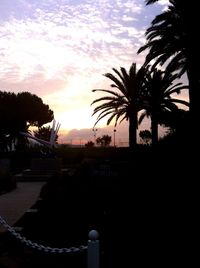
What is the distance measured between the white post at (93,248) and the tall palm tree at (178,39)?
15904 mm

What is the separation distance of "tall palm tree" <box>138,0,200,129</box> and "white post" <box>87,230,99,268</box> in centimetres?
1590

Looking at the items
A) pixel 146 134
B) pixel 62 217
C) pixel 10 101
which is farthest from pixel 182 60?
pixel 10 101

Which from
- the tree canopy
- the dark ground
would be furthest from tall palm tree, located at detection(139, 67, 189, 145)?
the tree canopy

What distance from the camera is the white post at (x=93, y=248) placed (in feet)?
17.7

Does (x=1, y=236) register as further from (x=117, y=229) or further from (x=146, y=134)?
(x=146, y=134)

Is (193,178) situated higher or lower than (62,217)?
higher

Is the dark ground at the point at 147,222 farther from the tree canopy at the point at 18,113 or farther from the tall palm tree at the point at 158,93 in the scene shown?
the tree canopy at the point at 18,113

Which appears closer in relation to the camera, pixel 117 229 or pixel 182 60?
pixel 117 229

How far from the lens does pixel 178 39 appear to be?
76.9 ft

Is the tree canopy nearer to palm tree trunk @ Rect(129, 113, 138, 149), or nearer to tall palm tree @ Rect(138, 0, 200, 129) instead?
palm tree trunk @ Rect(129, 113, 138, 149)

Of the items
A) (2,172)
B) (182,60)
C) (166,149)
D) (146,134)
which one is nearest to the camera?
(166,149)

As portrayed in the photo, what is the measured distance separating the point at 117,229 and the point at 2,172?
16409mm

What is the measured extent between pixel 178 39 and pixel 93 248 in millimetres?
19443

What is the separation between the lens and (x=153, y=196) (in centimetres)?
552
